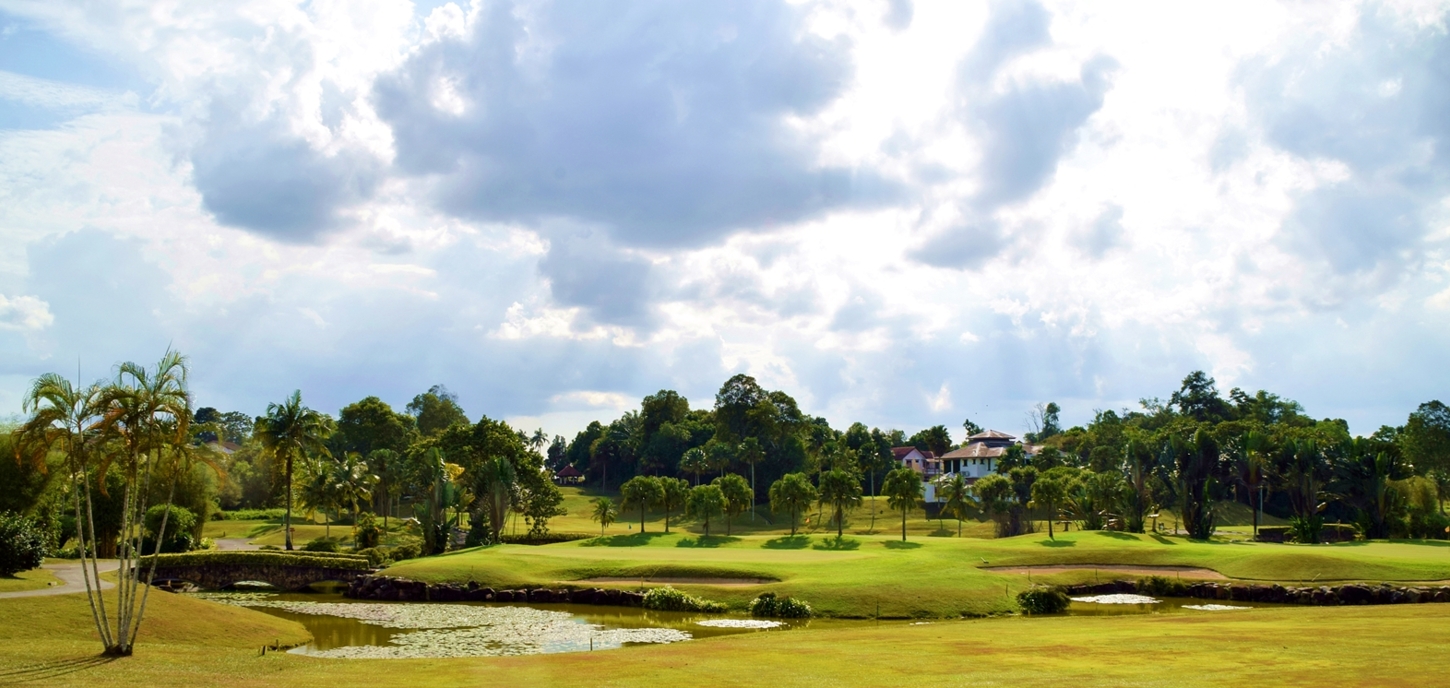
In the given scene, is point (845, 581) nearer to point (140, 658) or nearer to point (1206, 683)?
point (1206, 683)

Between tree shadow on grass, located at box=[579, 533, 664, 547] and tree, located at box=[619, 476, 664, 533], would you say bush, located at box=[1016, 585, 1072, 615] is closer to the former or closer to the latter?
tree shadow on grass, located at box=[579, 533, 664, 547]

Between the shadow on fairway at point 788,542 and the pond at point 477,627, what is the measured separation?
109 ft

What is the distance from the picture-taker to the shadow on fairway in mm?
74625

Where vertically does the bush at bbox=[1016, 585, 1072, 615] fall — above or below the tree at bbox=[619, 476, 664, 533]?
below

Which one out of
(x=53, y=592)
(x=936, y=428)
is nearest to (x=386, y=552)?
(x=53, y=592)

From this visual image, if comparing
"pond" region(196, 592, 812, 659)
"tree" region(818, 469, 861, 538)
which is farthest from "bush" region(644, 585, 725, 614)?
"tree" region(818, 469, 861, 538)

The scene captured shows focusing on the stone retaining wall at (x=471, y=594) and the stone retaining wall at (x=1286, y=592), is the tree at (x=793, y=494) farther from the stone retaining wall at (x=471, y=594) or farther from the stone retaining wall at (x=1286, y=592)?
the stone retaining wall at (x=471, y=594)

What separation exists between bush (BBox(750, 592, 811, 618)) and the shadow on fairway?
33.1 metres

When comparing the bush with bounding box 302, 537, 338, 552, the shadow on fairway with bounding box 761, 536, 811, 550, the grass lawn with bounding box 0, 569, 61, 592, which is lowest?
the shadow on fairway with bounding box 761, 536, 811, 550

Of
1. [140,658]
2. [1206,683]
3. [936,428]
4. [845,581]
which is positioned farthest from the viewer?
[936,428]

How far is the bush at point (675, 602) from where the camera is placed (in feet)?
137

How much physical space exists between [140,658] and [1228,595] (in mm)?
44484

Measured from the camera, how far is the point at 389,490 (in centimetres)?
9275

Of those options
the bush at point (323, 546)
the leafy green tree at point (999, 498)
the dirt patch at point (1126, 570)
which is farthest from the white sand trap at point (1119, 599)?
the bush at point (323, 546)
